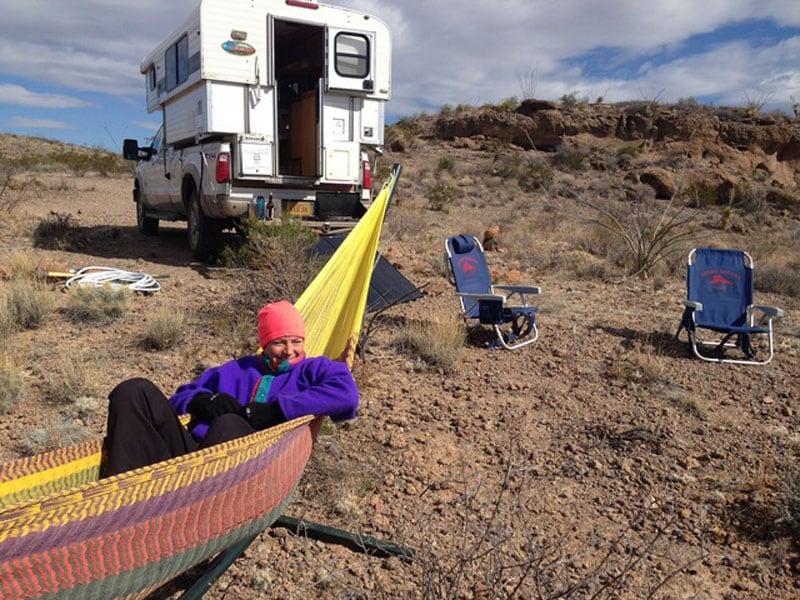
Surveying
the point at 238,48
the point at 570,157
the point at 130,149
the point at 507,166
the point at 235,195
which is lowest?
the point at 235,195

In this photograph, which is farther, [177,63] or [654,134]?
[654,134]

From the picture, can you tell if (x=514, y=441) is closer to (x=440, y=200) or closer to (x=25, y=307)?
(x=25, y=307)

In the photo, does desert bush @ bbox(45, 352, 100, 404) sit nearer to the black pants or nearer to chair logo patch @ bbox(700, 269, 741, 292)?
the black pants

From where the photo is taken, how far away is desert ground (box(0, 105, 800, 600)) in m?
2.48

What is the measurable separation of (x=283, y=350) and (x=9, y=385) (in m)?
2.08

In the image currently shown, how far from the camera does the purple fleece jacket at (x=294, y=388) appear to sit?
2.39 meters

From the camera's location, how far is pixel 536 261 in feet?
29.3

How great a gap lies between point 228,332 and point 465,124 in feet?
83.3

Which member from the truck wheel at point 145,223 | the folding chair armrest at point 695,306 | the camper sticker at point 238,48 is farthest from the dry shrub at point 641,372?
the truck wheel at point 145,223

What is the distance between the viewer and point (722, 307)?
5480mm

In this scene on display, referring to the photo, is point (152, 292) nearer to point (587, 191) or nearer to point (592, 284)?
point (592, 284)

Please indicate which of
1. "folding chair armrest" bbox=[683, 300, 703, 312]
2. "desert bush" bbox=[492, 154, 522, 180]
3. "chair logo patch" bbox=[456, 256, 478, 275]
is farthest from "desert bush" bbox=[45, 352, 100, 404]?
"desert bush" bbox=[492, 154, 522, 180]

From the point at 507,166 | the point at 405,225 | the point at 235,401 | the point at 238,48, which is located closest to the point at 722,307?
the point at 235,401

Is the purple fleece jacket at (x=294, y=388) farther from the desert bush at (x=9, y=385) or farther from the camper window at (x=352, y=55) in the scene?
the camper window at (x=352, y=55)
